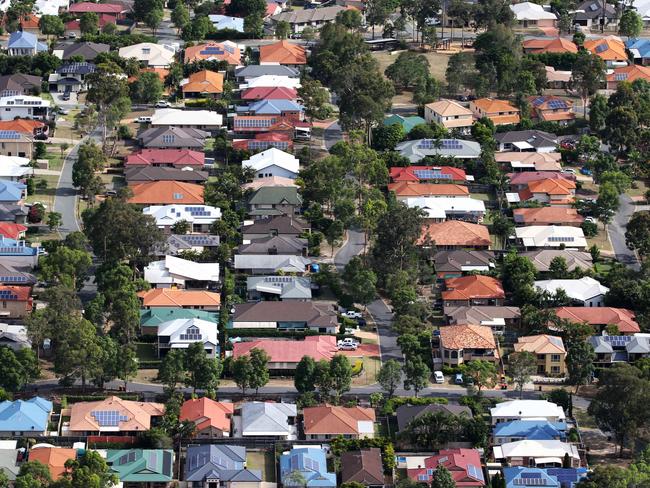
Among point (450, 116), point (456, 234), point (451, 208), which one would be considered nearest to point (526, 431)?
point (456, 234)

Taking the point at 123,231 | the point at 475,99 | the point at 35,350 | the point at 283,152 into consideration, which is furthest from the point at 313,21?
the point at 35,350

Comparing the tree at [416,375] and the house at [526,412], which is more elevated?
the tree at [416,375]

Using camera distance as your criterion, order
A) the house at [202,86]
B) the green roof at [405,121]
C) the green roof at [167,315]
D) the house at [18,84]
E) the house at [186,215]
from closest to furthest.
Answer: the green roof at [167,315] → the house at [186,215] → the green roof at [405,121] → the house at [18,84] → the house at [202,86]

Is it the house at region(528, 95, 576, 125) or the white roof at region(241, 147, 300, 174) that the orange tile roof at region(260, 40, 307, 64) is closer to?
the house at region(528, 95, 576, 125)

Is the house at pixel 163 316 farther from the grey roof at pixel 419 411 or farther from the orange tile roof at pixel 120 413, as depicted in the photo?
the grey roof at pixel 419 411

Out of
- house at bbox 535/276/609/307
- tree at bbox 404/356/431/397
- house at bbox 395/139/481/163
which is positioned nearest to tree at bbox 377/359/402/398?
tree at bbox 404/356/431/397

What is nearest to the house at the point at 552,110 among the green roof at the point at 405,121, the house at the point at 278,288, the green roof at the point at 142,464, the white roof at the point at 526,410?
the green roof at the point at 405,121
